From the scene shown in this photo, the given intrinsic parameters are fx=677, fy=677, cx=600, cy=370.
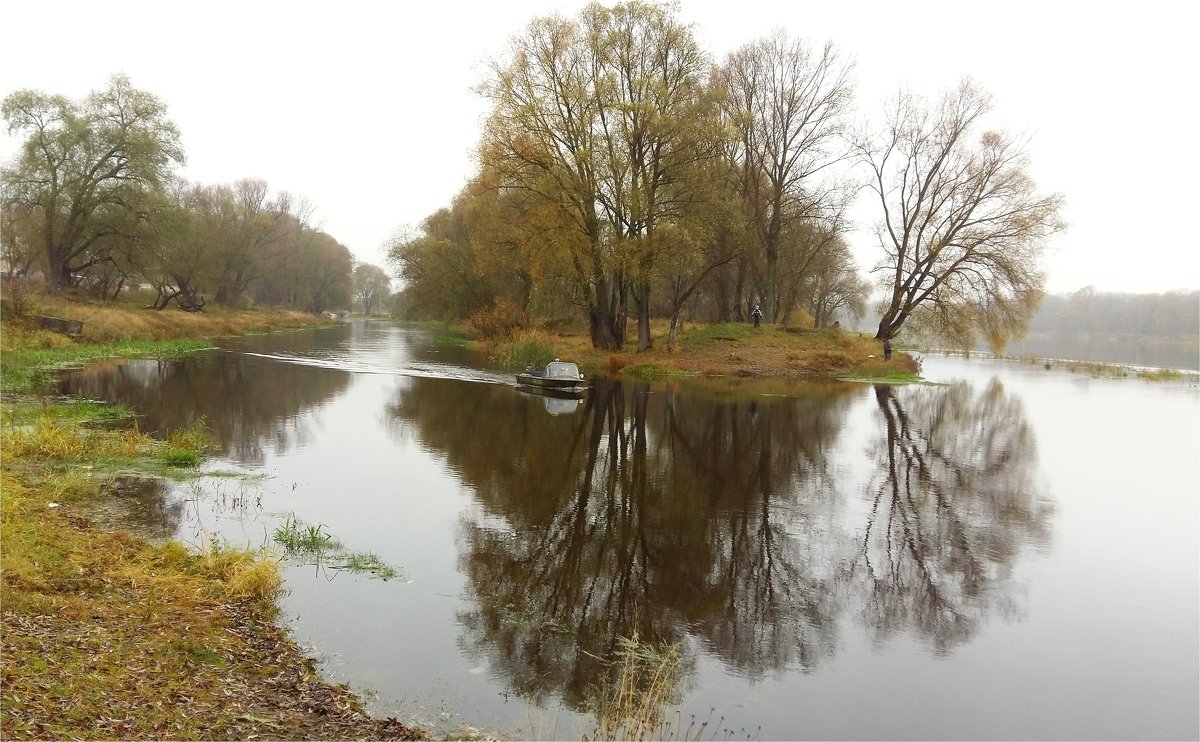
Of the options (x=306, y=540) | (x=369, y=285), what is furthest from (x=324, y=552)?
(x=369, y=285)

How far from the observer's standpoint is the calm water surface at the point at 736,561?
607 cm

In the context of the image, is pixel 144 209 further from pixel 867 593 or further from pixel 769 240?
pixel 867 593

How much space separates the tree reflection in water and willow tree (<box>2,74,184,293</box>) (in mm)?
34357

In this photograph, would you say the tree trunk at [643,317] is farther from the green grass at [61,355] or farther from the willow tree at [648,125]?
the green grass at [61,355]

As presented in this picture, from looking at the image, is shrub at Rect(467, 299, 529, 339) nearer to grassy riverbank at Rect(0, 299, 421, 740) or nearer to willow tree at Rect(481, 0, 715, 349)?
willow tree at Rect(481, 0, 715, 349)

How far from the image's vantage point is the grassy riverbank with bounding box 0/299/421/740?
4.75 meters

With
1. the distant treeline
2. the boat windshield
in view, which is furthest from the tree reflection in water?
the distant treeline

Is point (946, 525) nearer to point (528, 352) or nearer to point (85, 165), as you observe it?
point (528, 352)

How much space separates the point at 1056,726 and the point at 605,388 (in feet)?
75.3

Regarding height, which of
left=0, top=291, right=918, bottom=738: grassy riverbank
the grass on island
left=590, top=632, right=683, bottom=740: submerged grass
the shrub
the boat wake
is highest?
the shrub

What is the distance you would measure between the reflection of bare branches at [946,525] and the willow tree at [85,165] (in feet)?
148

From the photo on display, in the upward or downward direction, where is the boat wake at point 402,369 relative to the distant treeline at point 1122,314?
downward

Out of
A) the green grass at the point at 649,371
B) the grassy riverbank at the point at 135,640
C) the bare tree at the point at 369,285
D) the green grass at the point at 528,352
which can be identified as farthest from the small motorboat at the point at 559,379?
the bare tree at the point at 369,285

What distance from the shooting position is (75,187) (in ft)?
133
